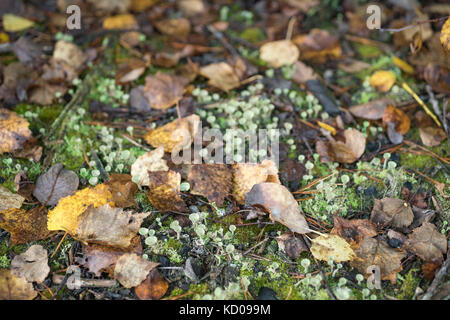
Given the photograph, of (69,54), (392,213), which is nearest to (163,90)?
(69,54)

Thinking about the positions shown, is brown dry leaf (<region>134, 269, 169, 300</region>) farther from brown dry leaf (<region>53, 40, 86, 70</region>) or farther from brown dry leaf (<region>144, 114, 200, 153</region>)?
brown dry leaf (<region>53, 40, 86, 70</region>)

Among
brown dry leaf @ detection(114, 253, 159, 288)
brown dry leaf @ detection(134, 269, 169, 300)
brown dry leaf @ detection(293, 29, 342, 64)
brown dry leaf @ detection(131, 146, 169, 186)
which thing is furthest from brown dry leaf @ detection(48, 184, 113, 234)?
brown dry leaf @ detection(293, 29, 342, 64)

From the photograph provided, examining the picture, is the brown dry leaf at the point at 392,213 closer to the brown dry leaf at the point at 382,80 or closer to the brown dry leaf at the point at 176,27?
the brown dry leaf at the point at 382,80

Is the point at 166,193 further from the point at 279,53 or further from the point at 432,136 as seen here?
the point at 432,136
